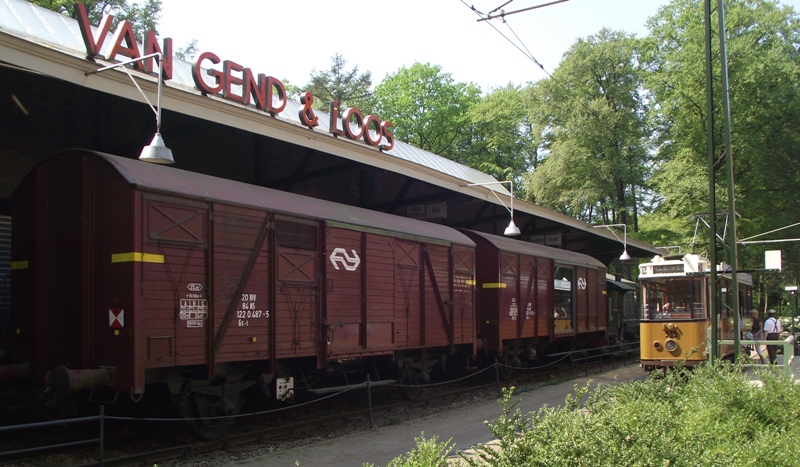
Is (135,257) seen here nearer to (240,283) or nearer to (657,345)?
(240,283)

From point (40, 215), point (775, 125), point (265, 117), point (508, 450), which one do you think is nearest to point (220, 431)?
point (40, 215)

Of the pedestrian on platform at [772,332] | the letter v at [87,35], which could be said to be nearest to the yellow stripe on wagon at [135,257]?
the letter v at [87,35]

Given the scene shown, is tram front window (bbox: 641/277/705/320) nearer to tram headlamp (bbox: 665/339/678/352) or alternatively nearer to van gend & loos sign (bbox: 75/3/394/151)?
tram headlamp (bbox: 665/339/678/352)

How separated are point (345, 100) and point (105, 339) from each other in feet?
142

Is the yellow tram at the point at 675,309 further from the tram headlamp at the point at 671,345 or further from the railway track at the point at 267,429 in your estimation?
the railway track at the point at 267,429

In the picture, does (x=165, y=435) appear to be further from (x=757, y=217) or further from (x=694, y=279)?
(x=757, y=217)

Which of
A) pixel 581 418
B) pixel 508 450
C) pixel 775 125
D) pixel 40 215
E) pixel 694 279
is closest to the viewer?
pixel 508 450

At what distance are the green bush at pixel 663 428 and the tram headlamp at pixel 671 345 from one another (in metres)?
6.89

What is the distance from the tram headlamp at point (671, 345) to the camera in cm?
1636

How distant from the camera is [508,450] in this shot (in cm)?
495

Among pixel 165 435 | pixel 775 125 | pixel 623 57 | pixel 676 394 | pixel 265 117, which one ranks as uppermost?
pixel 623 57

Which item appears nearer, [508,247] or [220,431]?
[220,431]

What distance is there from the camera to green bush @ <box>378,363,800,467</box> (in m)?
4.94

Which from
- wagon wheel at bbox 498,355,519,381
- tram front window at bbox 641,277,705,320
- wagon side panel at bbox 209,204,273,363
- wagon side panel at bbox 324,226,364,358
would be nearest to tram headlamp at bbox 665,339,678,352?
tram front window at bbox 641,277,705,320
